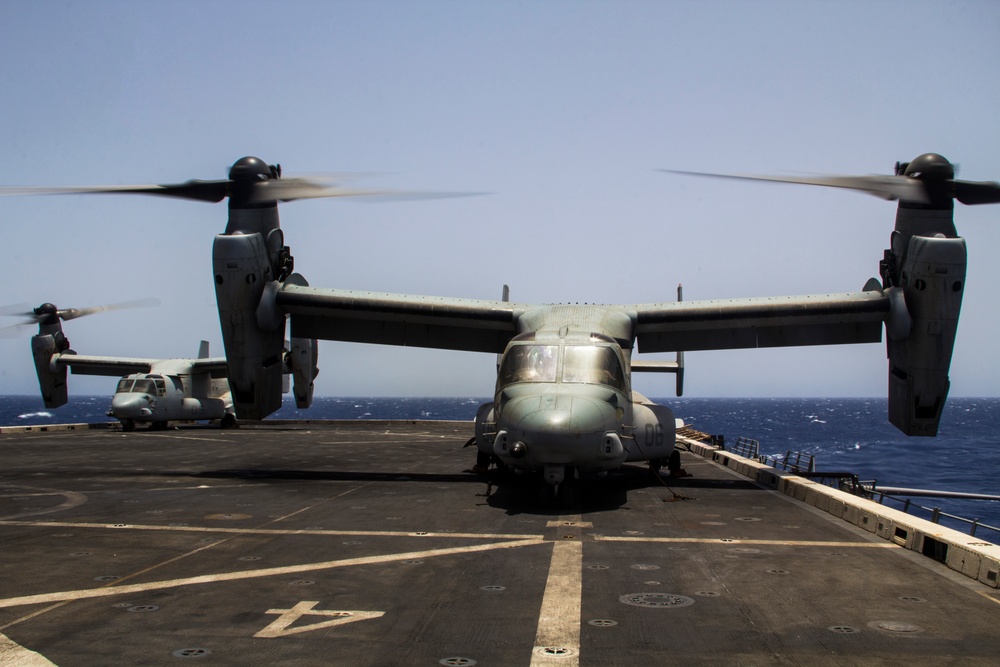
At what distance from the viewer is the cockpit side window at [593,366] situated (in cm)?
1527

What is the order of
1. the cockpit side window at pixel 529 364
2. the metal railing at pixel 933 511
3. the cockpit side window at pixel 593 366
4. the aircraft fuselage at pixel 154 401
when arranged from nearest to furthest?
the metal railing at pixel 933 511
the cockpit side window at pixel 593 366
the cockpit side window at pixel 529 364
the aircraft fuselage at pixel 154 401

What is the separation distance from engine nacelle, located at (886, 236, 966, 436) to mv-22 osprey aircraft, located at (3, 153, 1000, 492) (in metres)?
0.02

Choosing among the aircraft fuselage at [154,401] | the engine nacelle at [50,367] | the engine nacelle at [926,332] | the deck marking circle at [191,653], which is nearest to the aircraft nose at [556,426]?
the deck marking circle at [191,653]

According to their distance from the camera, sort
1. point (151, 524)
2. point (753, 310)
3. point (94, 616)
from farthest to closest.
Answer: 1. point (753, 310)
2. point (151, 524)
3. point (94, 616)

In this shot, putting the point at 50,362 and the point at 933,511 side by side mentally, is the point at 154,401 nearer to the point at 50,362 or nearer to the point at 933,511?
the point at 50,362

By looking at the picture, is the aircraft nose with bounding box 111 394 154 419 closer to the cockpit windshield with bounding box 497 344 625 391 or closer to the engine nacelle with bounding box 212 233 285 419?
the engine nacelle with bounding box 212 233 285 419

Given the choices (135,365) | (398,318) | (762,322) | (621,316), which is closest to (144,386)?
(135,365)

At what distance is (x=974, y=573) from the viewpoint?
929 centimetres

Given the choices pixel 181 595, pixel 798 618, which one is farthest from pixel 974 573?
pixel 181 595

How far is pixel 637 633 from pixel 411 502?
8.96 meters

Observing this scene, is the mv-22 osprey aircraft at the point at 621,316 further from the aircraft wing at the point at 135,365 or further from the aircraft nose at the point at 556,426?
the aircraft wing at the point at 135,365

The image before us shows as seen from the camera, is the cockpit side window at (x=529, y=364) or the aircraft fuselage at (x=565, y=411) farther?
the cockpit side window at (x=529, y=364)

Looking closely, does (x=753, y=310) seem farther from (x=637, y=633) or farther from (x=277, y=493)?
(x=637, y=633)

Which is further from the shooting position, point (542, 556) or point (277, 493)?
point (277, 493)
